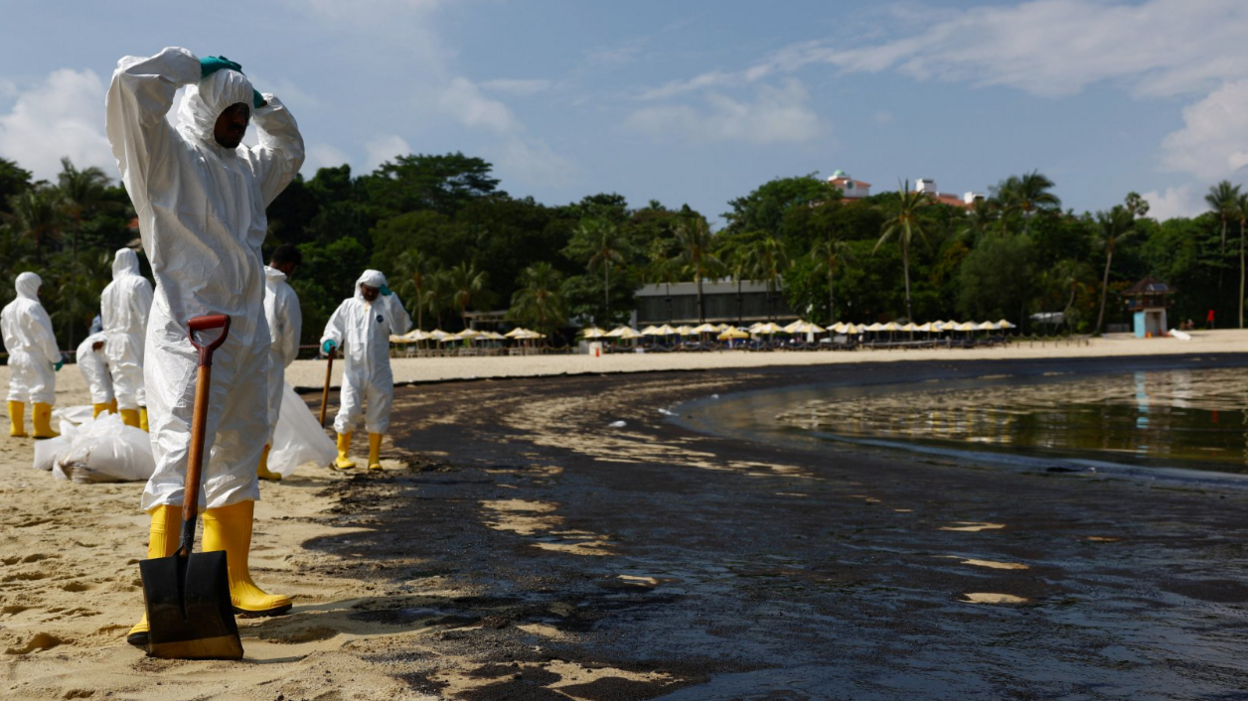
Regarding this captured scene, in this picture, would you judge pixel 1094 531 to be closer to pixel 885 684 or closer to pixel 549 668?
pixel 885 684

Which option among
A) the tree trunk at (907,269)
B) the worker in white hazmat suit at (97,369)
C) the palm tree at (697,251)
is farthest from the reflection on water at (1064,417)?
the palm tree at (697,251)

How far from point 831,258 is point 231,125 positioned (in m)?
70.7

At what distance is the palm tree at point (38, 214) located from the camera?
58.7 metres

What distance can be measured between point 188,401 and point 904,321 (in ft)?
250

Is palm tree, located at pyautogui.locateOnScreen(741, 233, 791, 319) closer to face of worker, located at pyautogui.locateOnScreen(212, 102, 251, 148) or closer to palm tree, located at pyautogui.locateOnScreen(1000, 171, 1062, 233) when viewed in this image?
palm tree, located at pyautogui.locateOnScreen(1000, 171, 1062, 233)

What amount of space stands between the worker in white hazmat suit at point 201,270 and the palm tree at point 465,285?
6719 cm

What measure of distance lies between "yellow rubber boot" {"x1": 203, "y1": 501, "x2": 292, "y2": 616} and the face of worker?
1485mm

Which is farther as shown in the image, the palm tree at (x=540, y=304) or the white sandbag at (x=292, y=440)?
the palm tree at (x=540, y=304)

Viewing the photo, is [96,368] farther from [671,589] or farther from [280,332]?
[671,589]

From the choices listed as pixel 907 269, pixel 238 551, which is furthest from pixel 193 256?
pixel 907 269

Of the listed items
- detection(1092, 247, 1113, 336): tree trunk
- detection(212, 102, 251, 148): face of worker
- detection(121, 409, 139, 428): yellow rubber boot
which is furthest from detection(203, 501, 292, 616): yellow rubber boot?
detection(1092, 247, 1113, 336): tree trunk

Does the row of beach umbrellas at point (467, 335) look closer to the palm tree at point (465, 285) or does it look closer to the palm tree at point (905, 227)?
the palm tree at point (465, 285)

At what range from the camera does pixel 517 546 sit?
18.1 ft

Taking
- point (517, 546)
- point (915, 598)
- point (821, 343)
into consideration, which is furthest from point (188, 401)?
point (821, 343)
